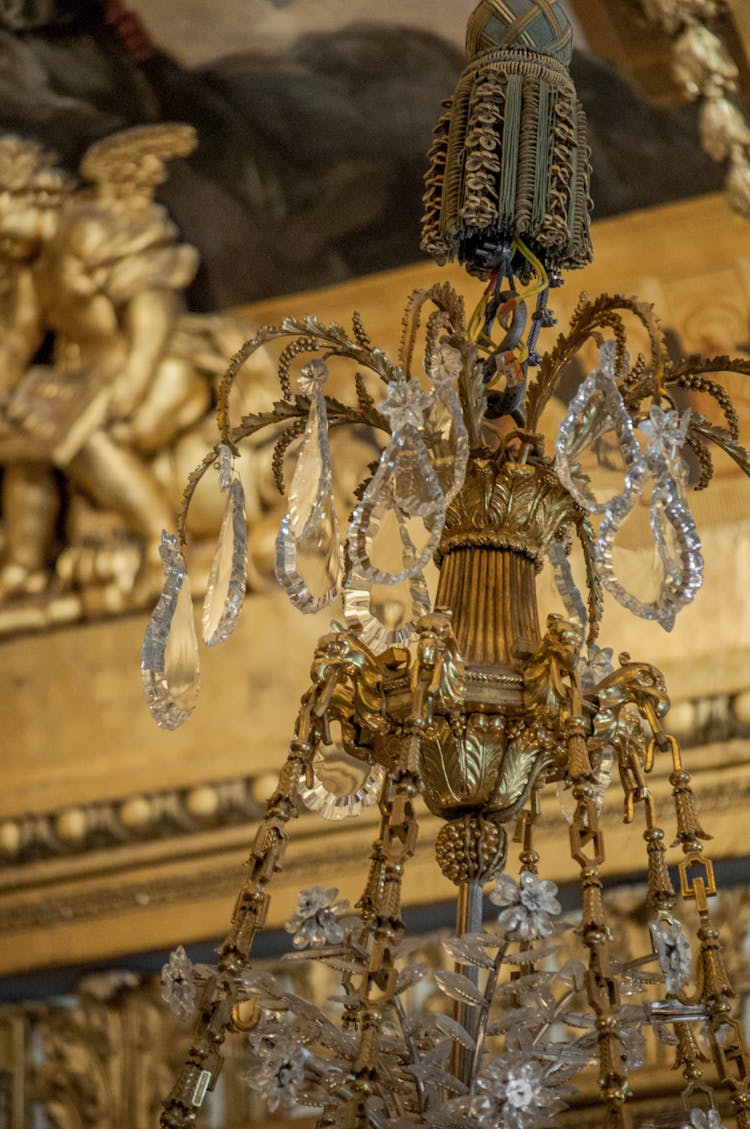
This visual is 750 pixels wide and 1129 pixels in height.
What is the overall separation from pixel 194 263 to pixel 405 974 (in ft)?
12.6

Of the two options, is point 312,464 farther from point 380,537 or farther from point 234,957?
point 234,957

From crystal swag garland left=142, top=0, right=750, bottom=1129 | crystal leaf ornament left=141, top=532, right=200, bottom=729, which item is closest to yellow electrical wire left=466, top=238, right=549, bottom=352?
crystal swag garland left=142, top=0, right=750, bottom=1129

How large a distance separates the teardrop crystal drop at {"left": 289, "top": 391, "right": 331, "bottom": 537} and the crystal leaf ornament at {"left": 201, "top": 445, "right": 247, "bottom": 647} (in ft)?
0.28

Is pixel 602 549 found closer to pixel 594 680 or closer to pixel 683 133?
pixel 594 680

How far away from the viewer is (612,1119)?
6.42 feet

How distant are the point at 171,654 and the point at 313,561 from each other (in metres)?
0.22

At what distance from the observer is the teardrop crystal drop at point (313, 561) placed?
227 cm

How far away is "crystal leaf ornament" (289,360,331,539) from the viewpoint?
2.32 metres

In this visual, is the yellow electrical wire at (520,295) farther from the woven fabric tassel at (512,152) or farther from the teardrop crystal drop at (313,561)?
the teardrop crystal drop at (313,561)

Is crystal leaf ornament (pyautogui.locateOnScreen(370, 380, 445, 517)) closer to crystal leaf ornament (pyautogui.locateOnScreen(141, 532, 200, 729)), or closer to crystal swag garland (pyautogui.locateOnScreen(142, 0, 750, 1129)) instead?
crystal swag garland (pyautogui.locateOnScreen(142, 0, 750, 1129))

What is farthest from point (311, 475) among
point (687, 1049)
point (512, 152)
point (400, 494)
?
point (687, 1049)

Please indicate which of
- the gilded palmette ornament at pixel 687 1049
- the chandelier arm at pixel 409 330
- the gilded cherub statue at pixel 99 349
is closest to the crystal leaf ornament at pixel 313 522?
the chandelier arm at pixel 409 330

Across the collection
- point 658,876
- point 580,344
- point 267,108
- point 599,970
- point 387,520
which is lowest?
point 599,970

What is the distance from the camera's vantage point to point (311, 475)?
2346mm
